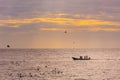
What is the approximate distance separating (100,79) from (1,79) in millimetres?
22356

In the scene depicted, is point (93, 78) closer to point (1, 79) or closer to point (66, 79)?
point (66, 79)

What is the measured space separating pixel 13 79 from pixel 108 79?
21.5 metres

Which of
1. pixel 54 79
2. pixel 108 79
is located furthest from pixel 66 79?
pixel 108 79

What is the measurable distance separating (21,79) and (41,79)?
177 inches

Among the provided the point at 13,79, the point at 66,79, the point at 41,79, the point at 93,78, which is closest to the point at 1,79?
the point at 13,79

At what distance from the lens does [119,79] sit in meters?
88.4

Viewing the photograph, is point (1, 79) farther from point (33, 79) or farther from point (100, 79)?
point (100, 79)

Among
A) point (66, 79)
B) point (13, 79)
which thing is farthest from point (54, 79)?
point (13, 79)

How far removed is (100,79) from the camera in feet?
293

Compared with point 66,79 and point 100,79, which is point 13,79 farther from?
point 100,79

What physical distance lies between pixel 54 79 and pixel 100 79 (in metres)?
10.5

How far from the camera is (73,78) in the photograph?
90.8 metres

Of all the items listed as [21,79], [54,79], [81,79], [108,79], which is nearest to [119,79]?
[108,79]

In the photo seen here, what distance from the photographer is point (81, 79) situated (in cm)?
8819
